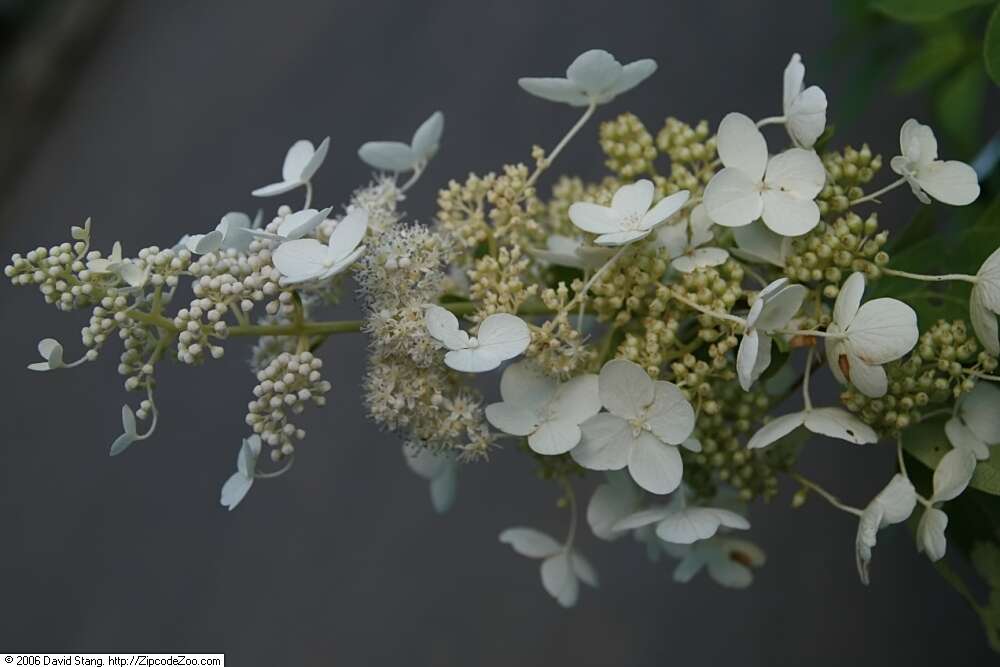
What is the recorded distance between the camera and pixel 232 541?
2113mm

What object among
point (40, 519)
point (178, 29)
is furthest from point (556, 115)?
point (40, 519)

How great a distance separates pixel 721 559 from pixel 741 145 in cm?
39

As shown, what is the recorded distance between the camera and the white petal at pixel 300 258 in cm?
59

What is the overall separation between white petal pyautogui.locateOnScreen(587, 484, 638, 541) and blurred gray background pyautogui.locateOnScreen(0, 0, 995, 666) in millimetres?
1155

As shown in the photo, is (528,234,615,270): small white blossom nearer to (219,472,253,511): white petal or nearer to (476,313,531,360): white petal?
(476,313,531,360): white petal

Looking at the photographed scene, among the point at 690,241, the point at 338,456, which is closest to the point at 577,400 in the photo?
the point at 690,241

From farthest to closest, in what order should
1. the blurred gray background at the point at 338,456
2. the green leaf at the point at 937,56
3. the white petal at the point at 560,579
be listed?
the blurred gray background at the point at 338,456 < the green leaf at the point at 937,56 < the white petal at the point at 560,579

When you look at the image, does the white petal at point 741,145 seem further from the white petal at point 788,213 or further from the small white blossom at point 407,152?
the small white blossom at point 407,152

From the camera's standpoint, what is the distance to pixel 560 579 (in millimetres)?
816

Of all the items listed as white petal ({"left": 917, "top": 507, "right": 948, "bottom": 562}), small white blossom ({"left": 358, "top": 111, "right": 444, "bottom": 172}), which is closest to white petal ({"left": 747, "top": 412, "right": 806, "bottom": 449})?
white petal ({"left": 917, "top": 507, "right": 948, "bottom": 562})

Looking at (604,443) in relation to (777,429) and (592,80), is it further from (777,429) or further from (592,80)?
(592,80)

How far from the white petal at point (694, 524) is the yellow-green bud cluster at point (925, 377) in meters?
0.11

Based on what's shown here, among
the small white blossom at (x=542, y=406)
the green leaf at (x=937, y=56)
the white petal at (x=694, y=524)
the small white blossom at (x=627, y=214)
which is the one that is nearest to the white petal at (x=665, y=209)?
the small white blossom at (x=627, y=214)

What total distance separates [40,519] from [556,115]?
1.54 m
